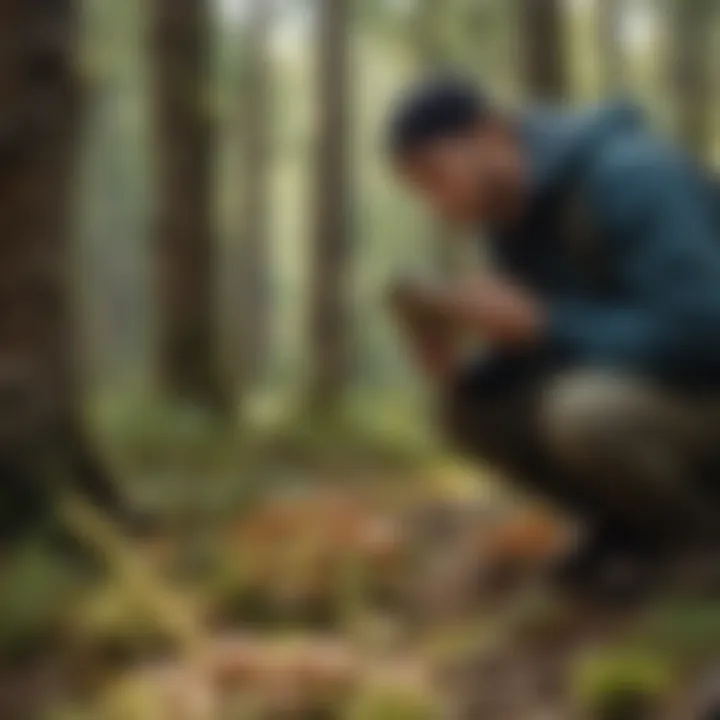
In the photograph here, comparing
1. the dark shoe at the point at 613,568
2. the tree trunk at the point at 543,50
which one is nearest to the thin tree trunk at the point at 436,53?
the tree trunk at the point at 543,50

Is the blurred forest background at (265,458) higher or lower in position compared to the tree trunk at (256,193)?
lower

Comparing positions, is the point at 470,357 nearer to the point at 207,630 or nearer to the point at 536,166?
the point at 536,166

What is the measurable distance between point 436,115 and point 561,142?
0.43 feet

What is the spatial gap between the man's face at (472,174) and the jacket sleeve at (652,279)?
0.09 meters

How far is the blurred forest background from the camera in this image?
1.43 m

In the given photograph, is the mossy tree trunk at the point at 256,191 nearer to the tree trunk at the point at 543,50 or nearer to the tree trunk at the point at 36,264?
the tree trunk at the point at 543,50

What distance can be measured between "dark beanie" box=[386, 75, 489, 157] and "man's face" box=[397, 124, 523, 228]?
10mm

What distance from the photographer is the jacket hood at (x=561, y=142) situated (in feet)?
5.30

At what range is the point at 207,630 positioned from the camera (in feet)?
5.04

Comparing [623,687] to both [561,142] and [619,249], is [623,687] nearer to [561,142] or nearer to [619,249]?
[619,249]

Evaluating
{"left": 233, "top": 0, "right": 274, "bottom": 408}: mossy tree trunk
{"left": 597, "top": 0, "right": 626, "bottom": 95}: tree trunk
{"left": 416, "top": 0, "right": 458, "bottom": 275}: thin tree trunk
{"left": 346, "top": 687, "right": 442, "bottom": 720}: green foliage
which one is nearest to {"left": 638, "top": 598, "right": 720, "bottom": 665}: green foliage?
{"left": 346, "top": 687, "right": 442, "bottom": 720}: green foliage

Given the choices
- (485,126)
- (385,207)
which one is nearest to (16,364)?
(485,126)

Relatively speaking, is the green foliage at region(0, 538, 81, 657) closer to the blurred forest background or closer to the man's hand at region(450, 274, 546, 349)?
the blurred forest background

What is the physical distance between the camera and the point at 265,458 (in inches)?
85.0
